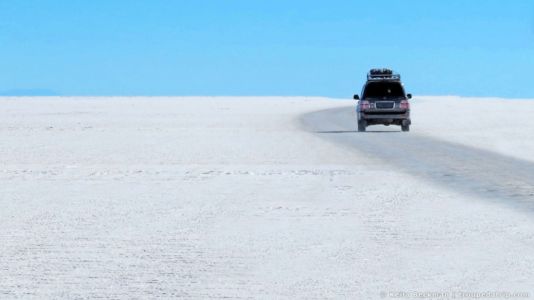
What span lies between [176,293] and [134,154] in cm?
1884

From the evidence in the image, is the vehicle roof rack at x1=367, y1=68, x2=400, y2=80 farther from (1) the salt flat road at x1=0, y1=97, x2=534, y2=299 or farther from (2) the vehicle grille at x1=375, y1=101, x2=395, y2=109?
(1) the salt flat road at x1=0, y1=97, x2=534, y2=299

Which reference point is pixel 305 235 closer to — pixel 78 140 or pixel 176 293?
pixel 176 293

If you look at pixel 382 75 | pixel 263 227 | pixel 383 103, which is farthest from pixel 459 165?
pixel 382 75

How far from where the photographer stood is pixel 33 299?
7.38m

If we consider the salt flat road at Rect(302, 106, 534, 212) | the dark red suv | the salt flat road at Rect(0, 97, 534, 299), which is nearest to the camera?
the salt flat road at Rect(0, 97, 534, 299)

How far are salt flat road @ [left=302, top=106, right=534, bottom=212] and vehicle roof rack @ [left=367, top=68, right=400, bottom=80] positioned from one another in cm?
714

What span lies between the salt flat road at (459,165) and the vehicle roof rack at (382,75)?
714 centimetres

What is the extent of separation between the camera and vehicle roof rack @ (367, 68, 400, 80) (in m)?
41.3

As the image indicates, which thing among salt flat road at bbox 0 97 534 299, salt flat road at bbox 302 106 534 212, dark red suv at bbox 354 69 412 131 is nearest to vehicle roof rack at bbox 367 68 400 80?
dark red suv at bbox 354 69 412 131

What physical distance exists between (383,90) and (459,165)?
62.9 feet

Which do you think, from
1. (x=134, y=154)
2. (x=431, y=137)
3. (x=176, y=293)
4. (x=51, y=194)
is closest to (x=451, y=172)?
(x=51, y=194)

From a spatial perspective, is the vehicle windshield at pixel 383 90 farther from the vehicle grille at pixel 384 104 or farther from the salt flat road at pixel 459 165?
the salt flat road at pixel 459 165

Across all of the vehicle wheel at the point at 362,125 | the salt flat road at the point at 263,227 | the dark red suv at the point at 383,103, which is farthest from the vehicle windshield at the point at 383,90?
the salt flat road at the point at 263,227

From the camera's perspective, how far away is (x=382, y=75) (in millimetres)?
44312
